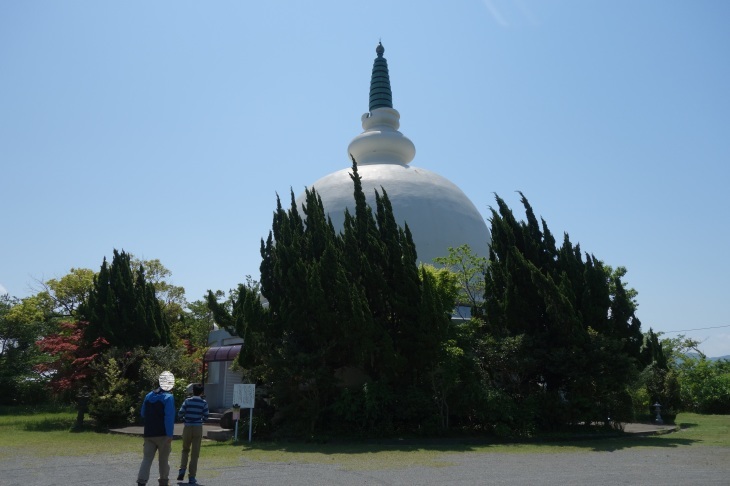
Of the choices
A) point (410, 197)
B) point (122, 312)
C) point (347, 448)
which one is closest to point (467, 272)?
point (410, 197)

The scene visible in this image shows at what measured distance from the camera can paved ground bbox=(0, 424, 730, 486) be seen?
737 centimetres

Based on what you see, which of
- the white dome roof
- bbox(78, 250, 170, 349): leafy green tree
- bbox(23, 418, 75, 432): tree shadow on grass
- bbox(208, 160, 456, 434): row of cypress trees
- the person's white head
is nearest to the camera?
the person's white head

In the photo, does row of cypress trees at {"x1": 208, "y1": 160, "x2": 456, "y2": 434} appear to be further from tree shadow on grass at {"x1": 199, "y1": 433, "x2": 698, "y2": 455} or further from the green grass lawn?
the green grass lawn

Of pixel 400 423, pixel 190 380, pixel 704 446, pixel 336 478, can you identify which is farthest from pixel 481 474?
pixel 190 380

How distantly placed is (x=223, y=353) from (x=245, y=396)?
21.8ft

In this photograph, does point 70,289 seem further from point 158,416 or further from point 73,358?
point 158,416

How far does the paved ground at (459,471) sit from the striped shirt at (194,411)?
79cm

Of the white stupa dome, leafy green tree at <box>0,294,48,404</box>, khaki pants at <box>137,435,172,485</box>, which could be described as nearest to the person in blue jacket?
khaki pants at <box>137,435,172,485</box>

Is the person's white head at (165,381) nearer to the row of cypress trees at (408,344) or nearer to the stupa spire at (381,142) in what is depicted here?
the row of cypress trees at (408,344)

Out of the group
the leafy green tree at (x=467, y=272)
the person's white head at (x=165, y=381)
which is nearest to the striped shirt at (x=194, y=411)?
the person's white head at (x=165, y=381)

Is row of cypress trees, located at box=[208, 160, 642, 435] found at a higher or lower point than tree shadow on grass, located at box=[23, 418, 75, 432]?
higher

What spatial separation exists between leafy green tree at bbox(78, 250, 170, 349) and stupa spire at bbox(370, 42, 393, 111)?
51.0ft

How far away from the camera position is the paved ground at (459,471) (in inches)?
290

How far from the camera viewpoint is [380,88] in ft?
98.7
